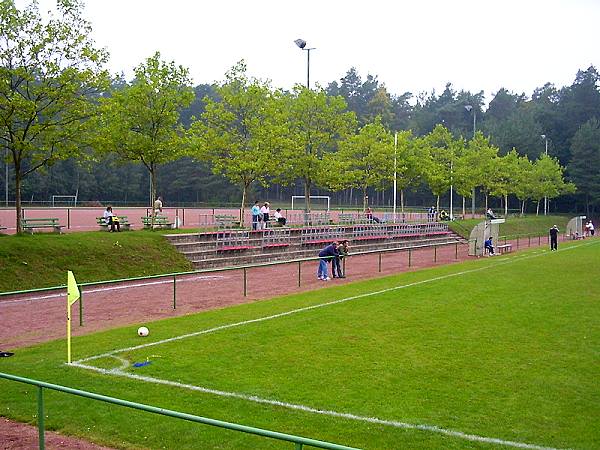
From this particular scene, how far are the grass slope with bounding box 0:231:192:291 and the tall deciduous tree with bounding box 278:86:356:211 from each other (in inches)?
651

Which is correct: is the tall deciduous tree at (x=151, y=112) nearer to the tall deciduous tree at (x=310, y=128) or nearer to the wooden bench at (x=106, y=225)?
the wooden bench at (x=106, y=225)

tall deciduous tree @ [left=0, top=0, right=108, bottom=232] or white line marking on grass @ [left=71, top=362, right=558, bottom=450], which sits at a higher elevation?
tall deciduous tree @ [left=0, top=0, right=108, bottom=232]

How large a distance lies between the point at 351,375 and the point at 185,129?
3505 centimetres

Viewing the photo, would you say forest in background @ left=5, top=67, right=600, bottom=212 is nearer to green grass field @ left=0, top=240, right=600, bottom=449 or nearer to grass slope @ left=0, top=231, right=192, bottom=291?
grass slope @ left=0, top=231, right=192, bottom=291

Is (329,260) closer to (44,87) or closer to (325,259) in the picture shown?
(325,259)

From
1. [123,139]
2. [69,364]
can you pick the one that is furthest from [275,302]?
[123,139]

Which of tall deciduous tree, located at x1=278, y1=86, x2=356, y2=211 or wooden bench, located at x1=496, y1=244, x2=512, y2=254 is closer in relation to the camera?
wooden bench, located at x1=496, y1=244, x2=512, y2=254

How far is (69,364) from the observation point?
12273mm

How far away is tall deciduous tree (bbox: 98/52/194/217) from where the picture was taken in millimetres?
31031

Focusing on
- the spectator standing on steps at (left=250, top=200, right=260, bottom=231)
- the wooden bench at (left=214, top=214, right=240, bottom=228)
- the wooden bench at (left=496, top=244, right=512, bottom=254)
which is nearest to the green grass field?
the wooden bench at (left=214, top=214, right=240, bottom=228)

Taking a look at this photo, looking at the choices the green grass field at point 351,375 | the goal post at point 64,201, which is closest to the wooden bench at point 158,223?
the green grass field at point 351,375

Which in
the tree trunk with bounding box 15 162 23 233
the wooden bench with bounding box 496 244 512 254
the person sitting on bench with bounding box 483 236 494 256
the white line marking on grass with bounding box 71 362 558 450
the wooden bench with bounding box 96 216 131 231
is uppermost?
the tree trunk with bounding box 15 162 23 233

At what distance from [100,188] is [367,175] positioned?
154ft

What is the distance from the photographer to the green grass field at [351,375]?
28.7 feet
